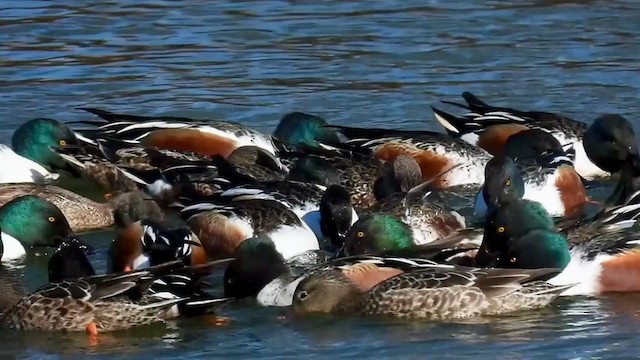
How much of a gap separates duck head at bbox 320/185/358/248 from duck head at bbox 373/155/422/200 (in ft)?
3.25

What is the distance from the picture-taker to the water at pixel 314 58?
14.5m

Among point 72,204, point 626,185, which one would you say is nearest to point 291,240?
point 72,204

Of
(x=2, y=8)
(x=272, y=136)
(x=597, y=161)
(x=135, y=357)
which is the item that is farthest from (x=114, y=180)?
(x=2, y=8)

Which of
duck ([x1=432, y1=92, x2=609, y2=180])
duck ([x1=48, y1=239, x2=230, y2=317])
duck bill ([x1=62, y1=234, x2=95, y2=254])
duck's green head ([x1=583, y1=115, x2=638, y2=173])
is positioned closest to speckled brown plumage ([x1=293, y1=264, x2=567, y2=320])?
duck ([x1=48, y1=239, x2=230, y2=317])

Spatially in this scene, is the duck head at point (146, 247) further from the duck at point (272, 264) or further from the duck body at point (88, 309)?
the duck body at point (88, 309)

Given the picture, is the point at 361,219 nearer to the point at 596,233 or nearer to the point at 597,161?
the point at 596,233

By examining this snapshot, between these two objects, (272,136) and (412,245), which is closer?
(412,245)

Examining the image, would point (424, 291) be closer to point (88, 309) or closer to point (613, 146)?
point (88, 309)

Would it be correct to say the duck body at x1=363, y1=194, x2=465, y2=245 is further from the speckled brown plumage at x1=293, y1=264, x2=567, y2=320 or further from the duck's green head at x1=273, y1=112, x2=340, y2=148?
the duck's green head at x1=273, y1=112, x2=340, y2=148

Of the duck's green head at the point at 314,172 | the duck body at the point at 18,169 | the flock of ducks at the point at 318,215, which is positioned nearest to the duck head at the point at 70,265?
the flock of ducks at the point at 318,215

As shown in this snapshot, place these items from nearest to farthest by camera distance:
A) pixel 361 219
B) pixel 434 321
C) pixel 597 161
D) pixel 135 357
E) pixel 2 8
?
pixel 135 357
pixel 434 321
pixel 361 219
pixel 597 161
pixel 2 8

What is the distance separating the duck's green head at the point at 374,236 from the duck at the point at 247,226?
498 millimetres

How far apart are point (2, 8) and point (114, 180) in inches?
229

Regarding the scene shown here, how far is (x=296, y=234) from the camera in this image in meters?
10.4
